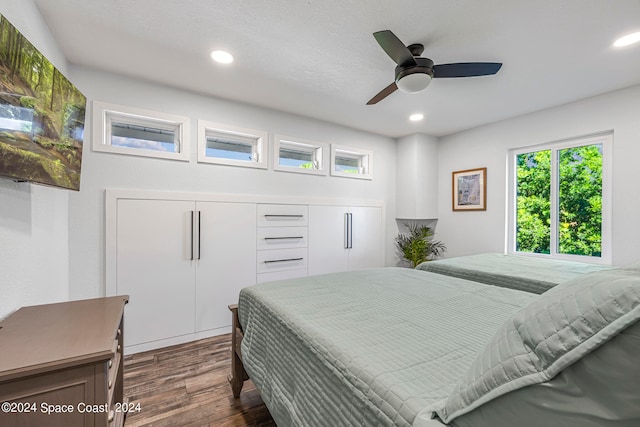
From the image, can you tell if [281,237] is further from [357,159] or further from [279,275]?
[357,159]

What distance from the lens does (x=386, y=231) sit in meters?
4.37

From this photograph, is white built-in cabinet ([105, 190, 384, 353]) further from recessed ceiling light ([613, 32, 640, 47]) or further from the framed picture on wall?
recessed ceiling light ([613, 32, 640, 47])

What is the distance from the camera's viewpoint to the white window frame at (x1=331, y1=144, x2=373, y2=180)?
3.85m

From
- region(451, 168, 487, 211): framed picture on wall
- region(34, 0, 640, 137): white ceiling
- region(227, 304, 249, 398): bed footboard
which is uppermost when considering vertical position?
region(34, 0, 640, 137): white ceiling

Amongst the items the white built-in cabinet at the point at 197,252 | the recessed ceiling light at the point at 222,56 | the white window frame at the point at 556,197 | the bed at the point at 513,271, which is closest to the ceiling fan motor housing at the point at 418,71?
the recessed ceiling light at the point at 222,56

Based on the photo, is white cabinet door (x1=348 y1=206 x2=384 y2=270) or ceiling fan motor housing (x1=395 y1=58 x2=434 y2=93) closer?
ceiling fan motor housing (x1=395 y1=58 x2=434 y2=93)

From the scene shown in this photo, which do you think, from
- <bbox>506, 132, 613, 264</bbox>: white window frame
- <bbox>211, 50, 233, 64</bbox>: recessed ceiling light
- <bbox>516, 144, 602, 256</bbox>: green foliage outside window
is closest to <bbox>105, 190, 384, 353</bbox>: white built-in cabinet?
<bbox>211, 50, 233, 64</bbox>: recessed ceiling light

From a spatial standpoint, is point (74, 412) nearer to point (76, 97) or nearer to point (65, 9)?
point (76, 97)

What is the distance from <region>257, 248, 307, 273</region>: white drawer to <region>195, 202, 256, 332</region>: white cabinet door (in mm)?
100

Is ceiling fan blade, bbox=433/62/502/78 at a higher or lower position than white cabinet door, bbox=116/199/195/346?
higher

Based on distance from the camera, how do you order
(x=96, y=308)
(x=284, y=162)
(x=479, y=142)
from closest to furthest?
(x=96, y=308) → (x=284, y=162) → (x=479, y=142)

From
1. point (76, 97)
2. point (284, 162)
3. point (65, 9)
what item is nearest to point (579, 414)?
point (76, 97)

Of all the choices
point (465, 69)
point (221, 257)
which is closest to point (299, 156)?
point (221, 257)

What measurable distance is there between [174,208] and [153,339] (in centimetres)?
128
